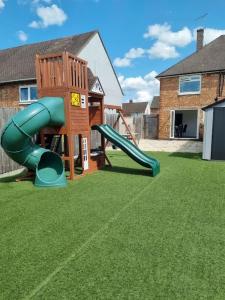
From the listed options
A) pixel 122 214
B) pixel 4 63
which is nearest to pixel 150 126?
pixel 4 63

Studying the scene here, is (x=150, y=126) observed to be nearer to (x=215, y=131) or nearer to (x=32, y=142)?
(x=215, y=131)

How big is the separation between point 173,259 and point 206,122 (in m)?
8.03

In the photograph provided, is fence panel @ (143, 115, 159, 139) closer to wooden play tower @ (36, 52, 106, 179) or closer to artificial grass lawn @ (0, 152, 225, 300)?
wooden play tower @ (36, 52, 106, 179)

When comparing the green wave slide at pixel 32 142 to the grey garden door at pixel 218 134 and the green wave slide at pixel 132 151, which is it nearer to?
the green wave slide at pixel 132 151

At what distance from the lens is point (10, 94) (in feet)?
63.8

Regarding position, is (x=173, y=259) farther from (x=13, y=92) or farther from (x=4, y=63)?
(x=4, y=63)

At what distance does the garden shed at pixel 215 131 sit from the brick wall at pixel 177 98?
8680mm

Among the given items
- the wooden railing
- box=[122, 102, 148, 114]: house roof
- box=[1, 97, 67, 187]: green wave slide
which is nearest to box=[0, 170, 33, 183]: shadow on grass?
box=[1, 97, 67, 187]: green wave slide

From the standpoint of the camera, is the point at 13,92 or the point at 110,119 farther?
the point at 13,92

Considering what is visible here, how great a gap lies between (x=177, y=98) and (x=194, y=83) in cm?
159

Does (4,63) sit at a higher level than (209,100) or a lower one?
higher

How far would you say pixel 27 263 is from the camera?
9.57ft

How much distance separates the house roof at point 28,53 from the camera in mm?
19141

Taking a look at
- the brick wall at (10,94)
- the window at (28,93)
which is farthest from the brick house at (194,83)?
the brick wall at (10,94)
